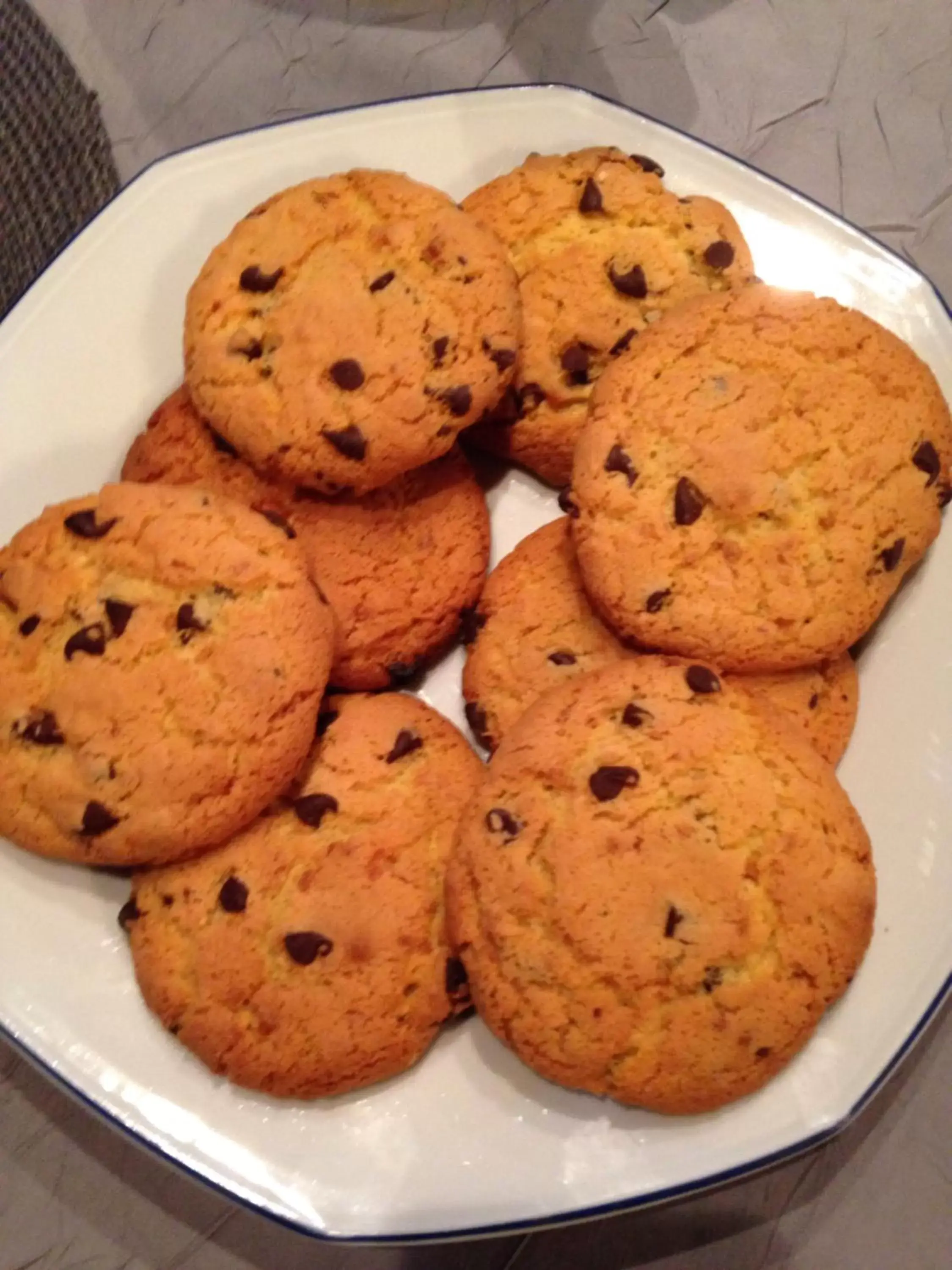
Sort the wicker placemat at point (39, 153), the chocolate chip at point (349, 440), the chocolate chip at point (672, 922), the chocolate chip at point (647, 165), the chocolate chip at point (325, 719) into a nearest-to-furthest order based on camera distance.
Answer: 1. the chocolate chip at point (672, 922)
2. the chocolate chip at point (349, 440)
3. the chocolate chip at point (325, 719)
4. the chocolate chip at point (647, 165)
5. the wicker placemat at point (39, 153)

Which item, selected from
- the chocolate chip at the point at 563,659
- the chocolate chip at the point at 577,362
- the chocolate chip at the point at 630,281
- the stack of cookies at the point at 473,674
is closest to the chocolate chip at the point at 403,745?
the stack of cookies at the point at 473,674

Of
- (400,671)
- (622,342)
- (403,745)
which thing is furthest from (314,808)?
(622,342)

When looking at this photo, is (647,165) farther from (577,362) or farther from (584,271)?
(577,362)

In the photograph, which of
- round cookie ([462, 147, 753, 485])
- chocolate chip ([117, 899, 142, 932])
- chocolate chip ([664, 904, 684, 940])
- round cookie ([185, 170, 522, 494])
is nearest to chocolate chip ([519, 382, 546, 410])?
round cookie ([462, 147, 753, 485])

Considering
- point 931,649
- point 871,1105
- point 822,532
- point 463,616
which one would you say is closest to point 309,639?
point 463,616

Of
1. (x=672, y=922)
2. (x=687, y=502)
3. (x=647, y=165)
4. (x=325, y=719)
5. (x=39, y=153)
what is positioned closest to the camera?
(x=672, y=922)

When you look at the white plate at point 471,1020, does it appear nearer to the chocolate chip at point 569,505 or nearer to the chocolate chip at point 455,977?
the chocolate chip at point 455,977

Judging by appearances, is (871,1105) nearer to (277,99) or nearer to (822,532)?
(822,532)
